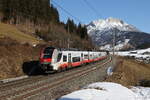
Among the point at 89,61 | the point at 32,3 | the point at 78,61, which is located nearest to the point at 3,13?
the point at 32,3

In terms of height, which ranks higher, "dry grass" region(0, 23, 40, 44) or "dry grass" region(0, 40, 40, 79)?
"dry grass" region(0, 23, 40, 44)

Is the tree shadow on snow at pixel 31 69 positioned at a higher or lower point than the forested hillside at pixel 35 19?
lower

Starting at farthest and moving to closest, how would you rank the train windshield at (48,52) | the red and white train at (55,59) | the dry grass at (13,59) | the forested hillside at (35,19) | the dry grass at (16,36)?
the forested hillside at (35,19), the dry grass at (16,36), the train windshield at (48,52), the red and white train at (55,59), the dry grass at (13,59)

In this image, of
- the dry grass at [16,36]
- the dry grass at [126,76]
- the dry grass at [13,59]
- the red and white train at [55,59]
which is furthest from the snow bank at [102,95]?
the dry grass at [16,36]

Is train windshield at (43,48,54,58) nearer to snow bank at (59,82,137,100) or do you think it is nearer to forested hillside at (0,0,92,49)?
snow bank at (59,82,137,100)

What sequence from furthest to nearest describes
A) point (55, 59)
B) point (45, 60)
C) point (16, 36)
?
point (16, 36), point (55, 59), point (45, 60)

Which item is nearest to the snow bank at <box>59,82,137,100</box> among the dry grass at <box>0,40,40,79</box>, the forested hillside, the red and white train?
the dry grass at <box>0,40,40,79</box>

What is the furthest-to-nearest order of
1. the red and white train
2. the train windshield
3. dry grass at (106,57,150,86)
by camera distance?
the train windshield, the red and white train, dry grass at (106,57,150,86)

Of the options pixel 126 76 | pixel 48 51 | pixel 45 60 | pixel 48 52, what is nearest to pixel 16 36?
pixel 48 51

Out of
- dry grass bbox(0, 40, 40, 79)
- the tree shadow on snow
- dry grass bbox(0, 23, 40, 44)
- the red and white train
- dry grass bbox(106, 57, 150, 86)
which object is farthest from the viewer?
dry grass bbox(0, 23, 40, 44)

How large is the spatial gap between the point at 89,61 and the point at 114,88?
124ft

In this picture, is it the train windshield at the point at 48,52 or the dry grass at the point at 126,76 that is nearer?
the dry grass at the point at 126,76

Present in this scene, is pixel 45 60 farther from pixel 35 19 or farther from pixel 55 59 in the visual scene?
pixel 35 19

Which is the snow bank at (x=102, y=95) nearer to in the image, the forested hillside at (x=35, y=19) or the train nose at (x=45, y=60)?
the train nose at (x=45, y=60)
